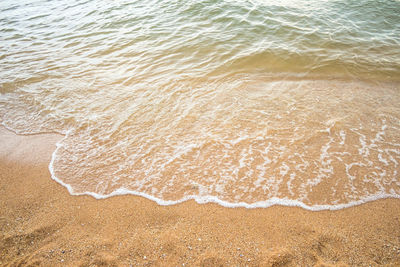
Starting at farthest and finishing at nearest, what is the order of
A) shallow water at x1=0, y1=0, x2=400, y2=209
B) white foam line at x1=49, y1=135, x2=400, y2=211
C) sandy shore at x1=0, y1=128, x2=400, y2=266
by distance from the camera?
shallow water at x1=0, y1=0, x2=400, y2=209, white foam line at x1=49, y1=135, x2=400, y2=211, sandy shore at x1=0, y1=128, x2=400, y2=266

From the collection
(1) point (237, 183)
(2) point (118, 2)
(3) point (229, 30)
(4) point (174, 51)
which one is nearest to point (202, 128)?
(1) point (237, 183)

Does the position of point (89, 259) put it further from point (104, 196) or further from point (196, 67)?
A: point (196, 67)

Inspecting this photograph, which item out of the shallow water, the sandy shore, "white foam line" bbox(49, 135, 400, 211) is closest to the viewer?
the sandy shore

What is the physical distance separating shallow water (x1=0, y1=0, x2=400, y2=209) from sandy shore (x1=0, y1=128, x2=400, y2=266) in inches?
7.8

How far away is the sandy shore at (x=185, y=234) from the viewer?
2057 millimetres

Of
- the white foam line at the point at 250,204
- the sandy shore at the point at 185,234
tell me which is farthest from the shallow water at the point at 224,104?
the sandy shore at the point at 185,234

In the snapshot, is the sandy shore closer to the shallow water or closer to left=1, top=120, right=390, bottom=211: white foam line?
left=1, top=120, right=390, bottom=211: white foam line

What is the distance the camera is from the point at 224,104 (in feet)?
14.0

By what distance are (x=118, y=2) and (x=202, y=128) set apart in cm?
1165

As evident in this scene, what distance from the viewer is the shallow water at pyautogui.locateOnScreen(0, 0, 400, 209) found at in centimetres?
288

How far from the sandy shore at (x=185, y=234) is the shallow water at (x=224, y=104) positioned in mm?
198

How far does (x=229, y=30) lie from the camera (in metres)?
7.50

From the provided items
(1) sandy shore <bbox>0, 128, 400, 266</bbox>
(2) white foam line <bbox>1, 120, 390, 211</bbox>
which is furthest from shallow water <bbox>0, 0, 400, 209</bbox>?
(1) sandy shore <bbox>0, 128, 400, 266</bbox>

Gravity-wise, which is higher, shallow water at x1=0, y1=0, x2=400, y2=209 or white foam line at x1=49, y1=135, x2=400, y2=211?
shallow water at x1=0, y1=0, x2=400, y2=209
